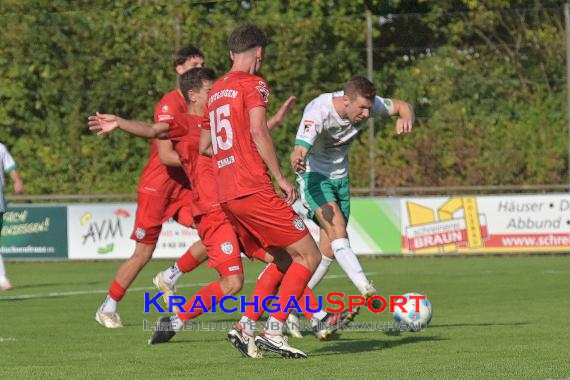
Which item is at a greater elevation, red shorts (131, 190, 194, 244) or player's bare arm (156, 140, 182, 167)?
player's bare arm (156, 140, 182, 167)

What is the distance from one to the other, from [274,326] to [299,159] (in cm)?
156

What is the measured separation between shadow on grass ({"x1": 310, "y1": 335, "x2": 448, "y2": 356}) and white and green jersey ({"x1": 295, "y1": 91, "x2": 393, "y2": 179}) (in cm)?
150

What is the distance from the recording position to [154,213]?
37.2 feet

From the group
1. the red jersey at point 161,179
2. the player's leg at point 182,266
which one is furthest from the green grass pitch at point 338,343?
the red jersey at point 161,179

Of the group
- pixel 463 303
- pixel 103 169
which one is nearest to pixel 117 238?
pixel 103 169

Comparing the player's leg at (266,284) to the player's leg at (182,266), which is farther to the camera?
the player's leg at (182,266)

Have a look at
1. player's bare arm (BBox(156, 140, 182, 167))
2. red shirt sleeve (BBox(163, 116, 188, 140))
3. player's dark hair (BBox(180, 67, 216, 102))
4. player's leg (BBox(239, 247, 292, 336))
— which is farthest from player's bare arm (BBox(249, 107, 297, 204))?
player's bare arm (BBox(156, 140, 182, 167))

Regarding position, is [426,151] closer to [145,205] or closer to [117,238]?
[117,238]

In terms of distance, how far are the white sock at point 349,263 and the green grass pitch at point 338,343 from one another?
1.39 ft

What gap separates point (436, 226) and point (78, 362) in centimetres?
1393

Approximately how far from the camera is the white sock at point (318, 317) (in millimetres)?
9539

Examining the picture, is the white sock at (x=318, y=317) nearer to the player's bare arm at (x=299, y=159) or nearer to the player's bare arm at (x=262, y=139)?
the player's bare arm at (x=299, y=159)

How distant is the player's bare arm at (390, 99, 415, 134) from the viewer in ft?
32.2

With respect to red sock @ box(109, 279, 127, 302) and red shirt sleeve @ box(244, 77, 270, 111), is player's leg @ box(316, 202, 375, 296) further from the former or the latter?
red shirt sleeve @ box(244, 77, 270, 111)
